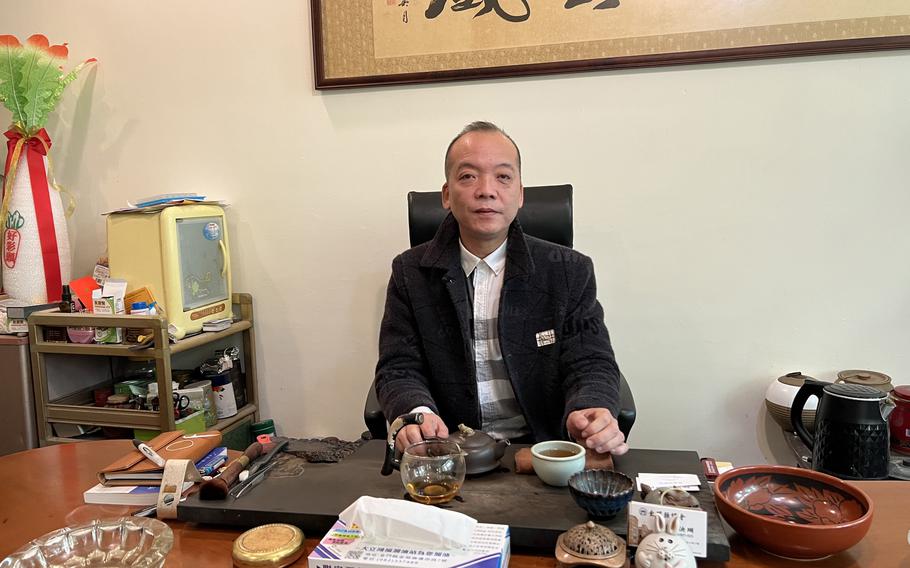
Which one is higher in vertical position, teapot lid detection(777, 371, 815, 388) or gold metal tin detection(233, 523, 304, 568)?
gold metal tin detection(233, 523, 304, 568)

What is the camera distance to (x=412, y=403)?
4.85 ft

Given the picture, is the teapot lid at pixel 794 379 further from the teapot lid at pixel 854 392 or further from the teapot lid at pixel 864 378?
the teapot lid at pixel 854 392

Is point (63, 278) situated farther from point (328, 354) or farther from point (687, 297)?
point (687, 297)

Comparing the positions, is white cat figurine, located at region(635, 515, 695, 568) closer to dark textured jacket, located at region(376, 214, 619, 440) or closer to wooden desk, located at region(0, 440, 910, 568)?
wooden desk, located at region(0, 440, 910, 568)

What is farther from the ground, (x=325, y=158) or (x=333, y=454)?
(x=325, y=158)

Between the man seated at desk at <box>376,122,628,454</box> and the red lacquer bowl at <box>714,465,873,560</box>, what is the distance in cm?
54

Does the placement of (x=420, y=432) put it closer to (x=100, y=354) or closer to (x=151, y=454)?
(x=151, y=454)

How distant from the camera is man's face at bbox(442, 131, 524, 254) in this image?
1537 millimetres

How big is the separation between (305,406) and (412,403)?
46.2 inches

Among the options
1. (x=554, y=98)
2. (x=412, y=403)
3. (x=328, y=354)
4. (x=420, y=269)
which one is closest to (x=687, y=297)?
(x=554, y=98)

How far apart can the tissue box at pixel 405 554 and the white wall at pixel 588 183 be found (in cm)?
147

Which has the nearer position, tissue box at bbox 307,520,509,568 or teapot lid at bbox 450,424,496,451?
tissue box at bbox 307,520,509,568

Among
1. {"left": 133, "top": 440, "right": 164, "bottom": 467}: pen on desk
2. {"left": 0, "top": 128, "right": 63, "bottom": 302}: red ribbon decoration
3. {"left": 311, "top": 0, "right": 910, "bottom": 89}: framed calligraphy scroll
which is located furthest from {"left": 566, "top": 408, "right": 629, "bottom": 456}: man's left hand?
{"left": 0, "top": 128, "right": 63, "bottom": 302}: red ribbon decoration

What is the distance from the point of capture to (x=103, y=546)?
91cm
